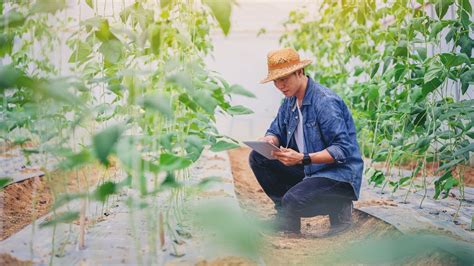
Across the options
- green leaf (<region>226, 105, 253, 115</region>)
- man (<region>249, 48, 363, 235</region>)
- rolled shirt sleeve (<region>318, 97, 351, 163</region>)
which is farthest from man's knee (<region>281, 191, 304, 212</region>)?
green leaf (<region>226, 105, 253, 115</region>)

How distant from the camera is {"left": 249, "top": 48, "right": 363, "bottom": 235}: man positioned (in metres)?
2.35

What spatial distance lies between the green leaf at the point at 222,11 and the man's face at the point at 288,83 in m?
1.50

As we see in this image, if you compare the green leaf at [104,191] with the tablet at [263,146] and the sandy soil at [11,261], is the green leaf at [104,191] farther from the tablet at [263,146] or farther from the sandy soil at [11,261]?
the tablet at [263,146]

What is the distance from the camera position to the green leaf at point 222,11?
932mm

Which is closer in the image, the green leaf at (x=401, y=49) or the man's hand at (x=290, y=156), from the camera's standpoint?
the man's hand at (x=290, y=156)

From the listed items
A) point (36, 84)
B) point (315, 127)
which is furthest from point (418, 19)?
point (36, 84)

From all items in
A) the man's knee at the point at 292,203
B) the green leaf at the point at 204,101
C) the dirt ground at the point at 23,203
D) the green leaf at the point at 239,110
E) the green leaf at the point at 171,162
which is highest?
the green leaf at the point at 204,101

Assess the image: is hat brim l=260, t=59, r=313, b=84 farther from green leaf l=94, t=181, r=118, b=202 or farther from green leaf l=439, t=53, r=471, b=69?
green leaf l=94, t=181, r=118, b=202

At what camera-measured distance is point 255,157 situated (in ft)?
9.49

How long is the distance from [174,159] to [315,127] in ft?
4.75

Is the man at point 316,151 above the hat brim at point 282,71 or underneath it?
underneath

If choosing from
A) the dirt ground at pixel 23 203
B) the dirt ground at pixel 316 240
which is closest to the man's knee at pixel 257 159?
the dirt ground at pixel 316 240

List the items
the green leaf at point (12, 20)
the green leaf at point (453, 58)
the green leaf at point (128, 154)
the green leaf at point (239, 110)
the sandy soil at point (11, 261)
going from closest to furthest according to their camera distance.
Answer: the green leaf at point (128, 154) → the green leaf at point (12, 20) → the sandy soil at point (11, 261) → the green leaf at point (239, 110) → the green leaf at point (453, 58)

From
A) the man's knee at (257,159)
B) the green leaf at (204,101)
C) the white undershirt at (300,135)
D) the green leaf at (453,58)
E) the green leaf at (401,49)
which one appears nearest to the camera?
the green leaf at (204,101)
